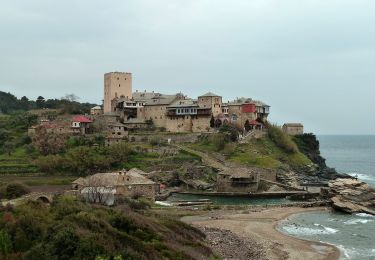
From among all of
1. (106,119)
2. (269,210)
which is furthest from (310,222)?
(106,119)

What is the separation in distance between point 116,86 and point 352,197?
159ft

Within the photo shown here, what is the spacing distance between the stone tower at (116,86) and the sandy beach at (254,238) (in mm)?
45067

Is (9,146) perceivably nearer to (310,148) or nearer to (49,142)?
(49,142)

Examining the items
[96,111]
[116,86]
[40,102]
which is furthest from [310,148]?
[40,102]

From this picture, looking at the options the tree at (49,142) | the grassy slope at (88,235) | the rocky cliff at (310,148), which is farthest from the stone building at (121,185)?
the rocky cliff at (310,148)

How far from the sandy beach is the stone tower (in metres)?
45.1

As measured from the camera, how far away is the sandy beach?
117ft

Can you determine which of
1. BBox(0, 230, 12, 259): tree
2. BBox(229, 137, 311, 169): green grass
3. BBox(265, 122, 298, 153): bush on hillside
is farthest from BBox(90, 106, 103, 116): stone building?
BBox(0, 230, 12, 259): tree

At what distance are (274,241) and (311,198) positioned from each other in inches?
873

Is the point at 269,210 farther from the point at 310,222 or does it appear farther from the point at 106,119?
the point at 106,119

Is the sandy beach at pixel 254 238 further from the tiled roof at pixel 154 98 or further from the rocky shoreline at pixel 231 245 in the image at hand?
the tiled roof at pixel 154 98

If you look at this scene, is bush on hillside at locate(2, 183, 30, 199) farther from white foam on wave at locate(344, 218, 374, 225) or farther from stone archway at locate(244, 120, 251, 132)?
stone archway at locate(244, 120, 251, 132)

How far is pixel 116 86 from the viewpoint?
9206cm

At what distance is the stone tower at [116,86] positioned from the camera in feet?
301
